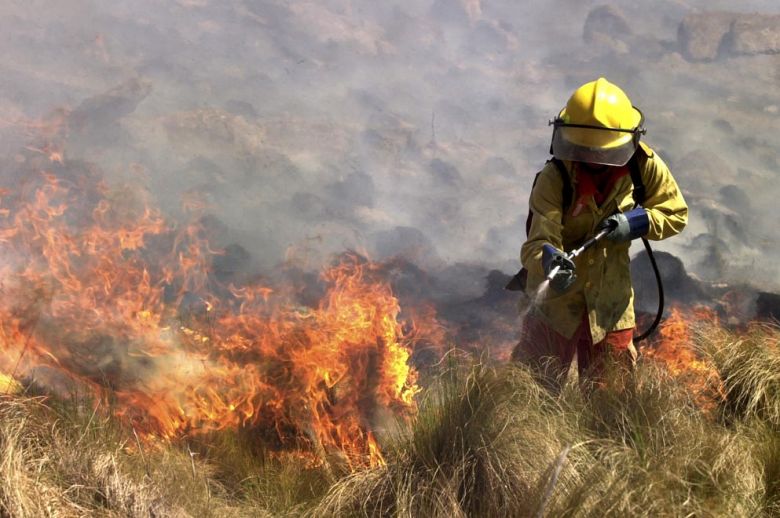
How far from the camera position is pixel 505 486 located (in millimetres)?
2611

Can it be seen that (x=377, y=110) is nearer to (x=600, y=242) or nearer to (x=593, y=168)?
(x=593, y=168)

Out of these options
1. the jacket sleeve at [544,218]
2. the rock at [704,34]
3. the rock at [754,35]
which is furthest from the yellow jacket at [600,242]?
the rock at [754,35]

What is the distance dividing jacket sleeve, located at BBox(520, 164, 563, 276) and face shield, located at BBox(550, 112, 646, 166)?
0.39ft

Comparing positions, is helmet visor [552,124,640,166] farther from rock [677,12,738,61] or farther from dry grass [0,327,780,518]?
rock [677,12,738,61]

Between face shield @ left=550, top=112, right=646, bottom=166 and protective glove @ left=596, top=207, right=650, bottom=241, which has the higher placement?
face shield @ left=550, top=112, right=646, bottom=166

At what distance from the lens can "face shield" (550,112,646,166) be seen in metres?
2.97

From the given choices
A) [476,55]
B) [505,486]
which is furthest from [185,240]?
[476,55]

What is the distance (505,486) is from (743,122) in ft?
31.8

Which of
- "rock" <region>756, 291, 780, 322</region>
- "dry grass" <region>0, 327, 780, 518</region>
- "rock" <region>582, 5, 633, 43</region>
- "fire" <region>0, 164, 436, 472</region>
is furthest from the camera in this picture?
"rock" <region>582, 5, 633, 43</region>

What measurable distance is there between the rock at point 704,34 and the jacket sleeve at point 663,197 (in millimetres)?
9918

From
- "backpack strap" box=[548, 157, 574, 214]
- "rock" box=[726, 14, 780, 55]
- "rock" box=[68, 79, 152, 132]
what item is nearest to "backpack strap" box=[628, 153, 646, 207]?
"backpack strap" box=[548, 157, 574, 214]

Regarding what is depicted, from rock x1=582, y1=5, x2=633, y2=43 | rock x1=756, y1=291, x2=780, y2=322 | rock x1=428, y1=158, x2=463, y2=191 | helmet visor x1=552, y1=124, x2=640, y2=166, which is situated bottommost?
rock x1=428, y1=158, x2=463, y2=191

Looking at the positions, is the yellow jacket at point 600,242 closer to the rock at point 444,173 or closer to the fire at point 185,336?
the fire at point 185,336

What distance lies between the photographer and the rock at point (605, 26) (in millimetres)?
12031
